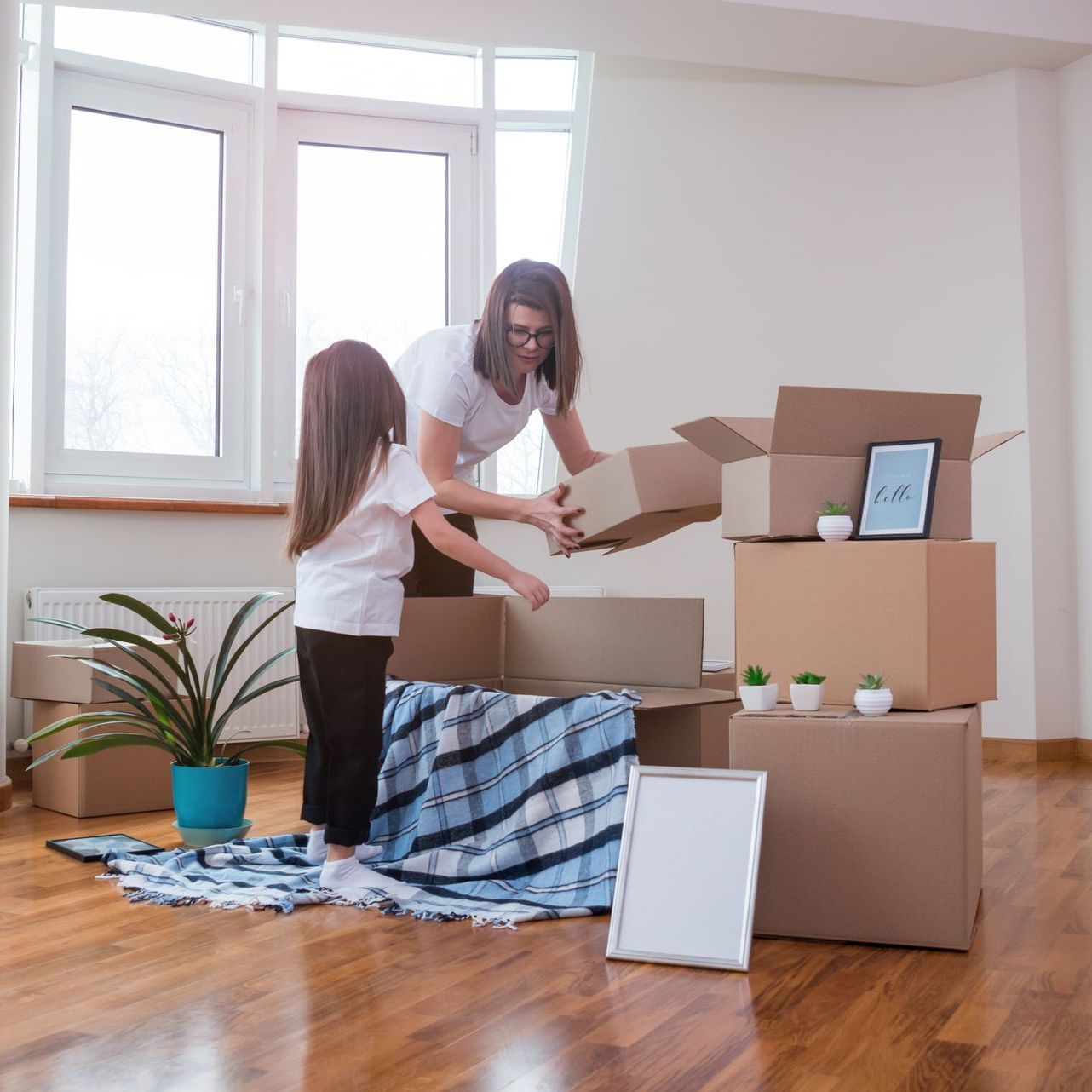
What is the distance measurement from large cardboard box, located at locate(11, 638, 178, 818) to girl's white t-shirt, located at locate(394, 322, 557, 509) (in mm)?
1136

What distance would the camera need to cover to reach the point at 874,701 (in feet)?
5.86

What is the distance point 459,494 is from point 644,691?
0.55 meters

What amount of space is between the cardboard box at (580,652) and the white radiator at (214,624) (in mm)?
897

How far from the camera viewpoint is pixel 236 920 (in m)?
1.94

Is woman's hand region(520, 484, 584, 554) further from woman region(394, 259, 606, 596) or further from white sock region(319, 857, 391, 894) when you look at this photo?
white sock region(319, 857, 391, 894)

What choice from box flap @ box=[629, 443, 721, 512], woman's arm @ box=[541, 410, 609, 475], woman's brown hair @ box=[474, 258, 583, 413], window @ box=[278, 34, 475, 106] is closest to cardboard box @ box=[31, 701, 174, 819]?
woman's arm @ box=[541, 410, 609, 475]

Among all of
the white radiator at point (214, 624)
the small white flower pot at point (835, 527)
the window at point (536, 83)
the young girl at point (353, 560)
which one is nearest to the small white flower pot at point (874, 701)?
the small white flower pot at point (835, 527)

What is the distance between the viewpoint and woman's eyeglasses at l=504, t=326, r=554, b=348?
7.27 feet

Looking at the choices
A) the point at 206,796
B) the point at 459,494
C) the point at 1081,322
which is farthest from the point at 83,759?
the point at 1081,322

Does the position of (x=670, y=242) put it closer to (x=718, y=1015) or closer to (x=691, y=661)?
(x=691, y=661)

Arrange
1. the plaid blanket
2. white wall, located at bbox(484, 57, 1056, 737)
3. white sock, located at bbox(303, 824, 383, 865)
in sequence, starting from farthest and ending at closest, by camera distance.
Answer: white wall, located at bbox(484, 57, 1056, 737) → white sock, located at bbox(303, 824, 383, 865) → the plaid blanket

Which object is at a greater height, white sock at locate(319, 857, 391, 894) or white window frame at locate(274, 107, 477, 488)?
white window frame at locate(274, 107, 477, 488)

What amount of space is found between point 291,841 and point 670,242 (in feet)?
8.50

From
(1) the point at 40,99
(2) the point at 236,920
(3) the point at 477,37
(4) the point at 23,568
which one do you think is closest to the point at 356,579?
(2) the point at 236,920
